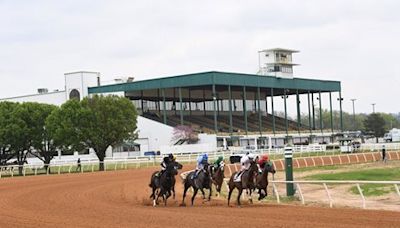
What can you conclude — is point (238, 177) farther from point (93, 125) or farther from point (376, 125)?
point (376, 125)

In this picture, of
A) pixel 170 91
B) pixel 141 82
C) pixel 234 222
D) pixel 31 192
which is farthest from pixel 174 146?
pixel 234 222

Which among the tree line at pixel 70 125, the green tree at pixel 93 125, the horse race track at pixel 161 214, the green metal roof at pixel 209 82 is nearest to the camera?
the horse race track at pixel 161 214

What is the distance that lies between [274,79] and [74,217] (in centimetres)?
7802

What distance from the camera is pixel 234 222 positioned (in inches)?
589

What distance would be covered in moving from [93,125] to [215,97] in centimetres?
3602

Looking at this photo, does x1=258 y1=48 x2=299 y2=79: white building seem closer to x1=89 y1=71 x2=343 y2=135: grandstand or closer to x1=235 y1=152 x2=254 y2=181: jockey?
x1=89 y1=71 x2=343 y2=135: grandstand

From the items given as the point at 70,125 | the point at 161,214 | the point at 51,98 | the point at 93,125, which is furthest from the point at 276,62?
the point at 161,214

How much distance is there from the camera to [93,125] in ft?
187

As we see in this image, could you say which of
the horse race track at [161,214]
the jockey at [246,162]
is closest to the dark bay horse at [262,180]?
the horse race track at [161,214]

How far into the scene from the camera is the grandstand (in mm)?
85250

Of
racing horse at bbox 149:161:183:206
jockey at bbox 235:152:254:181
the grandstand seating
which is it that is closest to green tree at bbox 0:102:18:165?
the grandstand seating

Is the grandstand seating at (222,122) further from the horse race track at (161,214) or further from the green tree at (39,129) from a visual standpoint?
the horse race track at (161,214)

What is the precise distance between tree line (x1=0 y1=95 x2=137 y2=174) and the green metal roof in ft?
81.0

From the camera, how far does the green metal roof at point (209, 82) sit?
274ft
